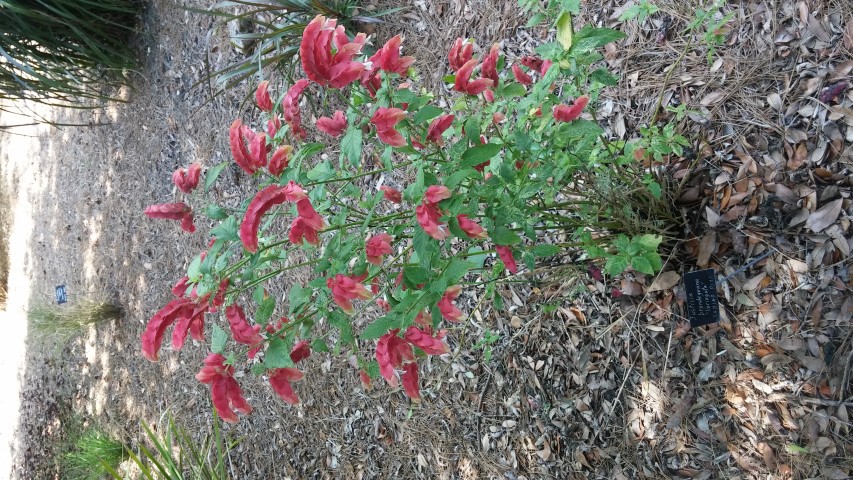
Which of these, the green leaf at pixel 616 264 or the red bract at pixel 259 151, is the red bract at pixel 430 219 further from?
the green leaf at pixel 616 264

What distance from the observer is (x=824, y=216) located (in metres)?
1.43

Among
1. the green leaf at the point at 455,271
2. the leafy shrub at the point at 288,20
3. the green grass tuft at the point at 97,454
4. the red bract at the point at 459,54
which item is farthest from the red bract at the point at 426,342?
the green grass tuft at the point at 97,454

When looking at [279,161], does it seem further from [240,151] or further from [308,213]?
[308,213]

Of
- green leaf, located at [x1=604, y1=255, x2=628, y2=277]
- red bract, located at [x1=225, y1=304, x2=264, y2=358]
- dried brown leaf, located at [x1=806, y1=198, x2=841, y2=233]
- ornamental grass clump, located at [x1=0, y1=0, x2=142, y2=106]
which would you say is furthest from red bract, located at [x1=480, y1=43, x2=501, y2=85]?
ornamental grass clump, located at [x1=0, y1=0, x2=142, y2=106]

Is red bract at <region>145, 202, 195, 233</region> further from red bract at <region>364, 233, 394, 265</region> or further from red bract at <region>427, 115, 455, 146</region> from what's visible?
red bract at <region>427, 115, 455, 146</region>

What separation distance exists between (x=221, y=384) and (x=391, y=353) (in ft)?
1.11

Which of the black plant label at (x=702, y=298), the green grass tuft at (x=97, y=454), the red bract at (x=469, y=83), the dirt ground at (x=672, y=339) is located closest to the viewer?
the red bract at (x=469, y=83)

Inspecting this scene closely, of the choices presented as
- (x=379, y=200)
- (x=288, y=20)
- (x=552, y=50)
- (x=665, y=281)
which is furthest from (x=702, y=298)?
(x=288, y=20)

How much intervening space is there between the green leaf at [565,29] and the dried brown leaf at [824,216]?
0.77 m

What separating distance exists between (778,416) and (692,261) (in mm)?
411

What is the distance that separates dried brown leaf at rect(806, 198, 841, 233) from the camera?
142 centimetres

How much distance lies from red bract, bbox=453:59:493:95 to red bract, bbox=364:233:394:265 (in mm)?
335

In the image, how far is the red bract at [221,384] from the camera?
1220 millimetres

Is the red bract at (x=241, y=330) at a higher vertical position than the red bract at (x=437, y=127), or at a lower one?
lower
